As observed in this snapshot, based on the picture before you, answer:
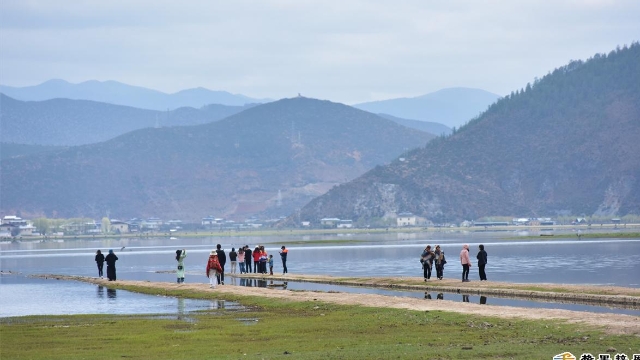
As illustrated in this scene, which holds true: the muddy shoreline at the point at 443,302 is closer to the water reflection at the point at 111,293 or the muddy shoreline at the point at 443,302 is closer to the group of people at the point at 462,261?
the group of people at the point at 462,261

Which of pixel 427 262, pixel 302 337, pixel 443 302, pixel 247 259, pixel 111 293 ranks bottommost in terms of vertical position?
pixel 302 337

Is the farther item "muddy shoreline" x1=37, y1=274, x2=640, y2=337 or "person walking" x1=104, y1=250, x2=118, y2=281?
"person walking" x1=104, y1=250, x2=118, y2=281

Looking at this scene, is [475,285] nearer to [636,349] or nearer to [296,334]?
[296,334]

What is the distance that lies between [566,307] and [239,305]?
43.8 ft

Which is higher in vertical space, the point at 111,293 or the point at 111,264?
the point at 111,264

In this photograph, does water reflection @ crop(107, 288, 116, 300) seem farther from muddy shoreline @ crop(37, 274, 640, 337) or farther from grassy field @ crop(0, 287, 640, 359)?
grassy field @ crop(0, 287, 640, 359)

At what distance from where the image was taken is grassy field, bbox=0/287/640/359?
30.9 meters

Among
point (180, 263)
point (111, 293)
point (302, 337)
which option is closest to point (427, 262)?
point (180, 263)

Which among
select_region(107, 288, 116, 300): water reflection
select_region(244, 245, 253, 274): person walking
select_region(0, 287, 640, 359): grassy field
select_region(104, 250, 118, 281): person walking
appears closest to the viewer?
select_region(0, 287, 640, 359): grassy field

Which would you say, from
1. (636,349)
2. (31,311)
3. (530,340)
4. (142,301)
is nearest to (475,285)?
(142,301)

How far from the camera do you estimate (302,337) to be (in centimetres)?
3553

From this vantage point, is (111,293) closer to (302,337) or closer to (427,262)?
(427,262)

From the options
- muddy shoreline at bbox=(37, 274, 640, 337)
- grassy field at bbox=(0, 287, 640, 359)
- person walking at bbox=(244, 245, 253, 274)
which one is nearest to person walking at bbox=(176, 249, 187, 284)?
muddy shoreline at bbox=(37, 274, 640, 337)

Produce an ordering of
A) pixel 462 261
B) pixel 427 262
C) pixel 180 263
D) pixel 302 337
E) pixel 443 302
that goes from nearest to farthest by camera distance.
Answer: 1. pixel 302 337
2. pixel 443 302
3. pixel 462 261
4. pixel 427 262
5. pixel 180 263
